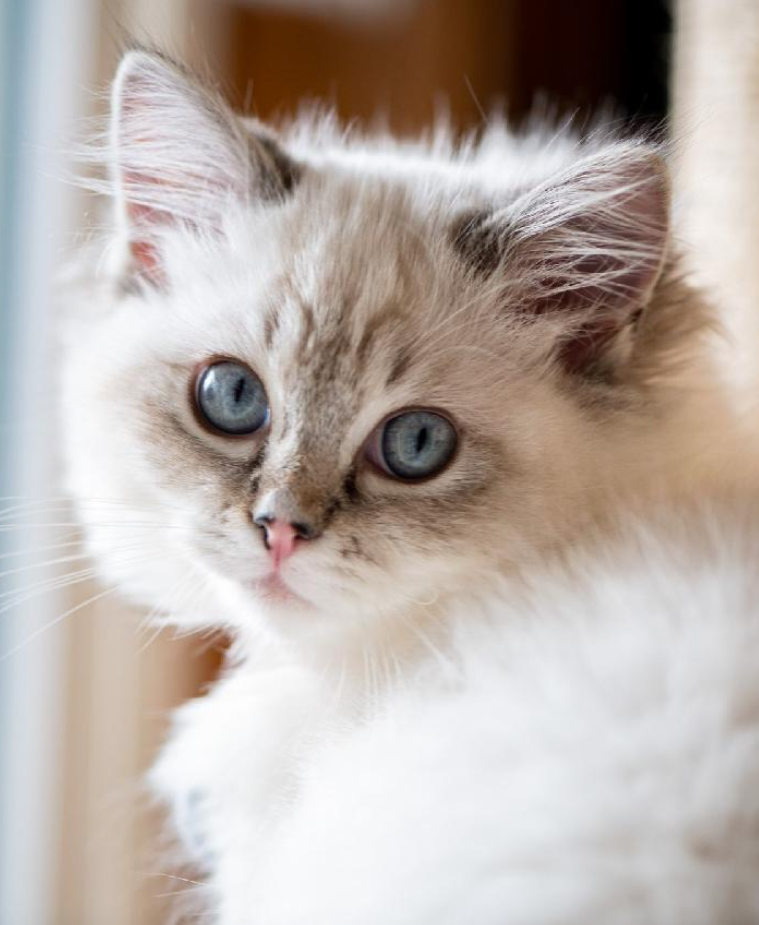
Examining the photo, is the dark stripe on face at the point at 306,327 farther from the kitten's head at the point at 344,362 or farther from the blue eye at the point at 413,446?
the blue eye at the point at 413,446

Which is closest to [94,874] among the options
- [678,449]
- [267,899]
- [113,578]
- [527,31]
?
[113,578]


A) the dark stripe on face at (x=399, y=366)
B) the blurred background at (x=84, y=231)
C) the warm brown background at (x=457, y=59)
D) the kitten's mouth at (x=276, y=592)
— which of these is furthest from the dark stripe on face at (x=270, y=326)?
the warm brown background at (x=457, y=59)

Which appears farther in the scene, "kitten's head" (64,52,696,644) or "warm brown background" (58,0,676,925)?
"warm brown background" (58,0,676,925)

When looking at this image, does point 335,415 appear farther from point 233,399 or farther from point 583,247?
point 583,247

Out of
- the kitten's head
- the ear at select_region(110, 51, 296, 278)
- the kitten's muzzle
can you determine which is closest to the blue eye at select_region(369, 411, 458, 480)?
the kitten's head

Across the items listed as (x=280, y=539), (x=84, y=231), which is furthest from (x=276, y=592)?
(x=84, y=231)

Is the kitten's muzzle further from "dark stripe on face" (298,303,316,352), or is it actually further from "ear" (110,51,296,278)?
"ear" (110,51,296,278)
